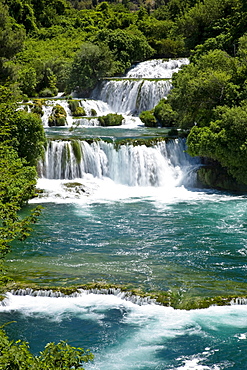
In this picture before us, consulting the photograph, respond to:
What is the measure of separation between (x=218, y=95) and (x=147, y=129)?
8.39m

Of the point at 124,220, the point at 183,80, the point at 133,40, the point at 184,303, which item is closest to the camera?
the point at 184,303

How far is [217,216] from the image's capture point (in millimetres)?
20797

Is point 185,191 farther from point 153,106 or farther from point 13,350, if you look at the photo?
point 13,350

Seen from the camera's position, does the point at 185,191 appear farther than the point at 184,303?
Yes

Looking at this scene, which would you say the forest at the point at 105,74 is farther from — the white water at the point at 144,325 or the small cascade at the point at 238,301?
the small cascade at the point at 238,301

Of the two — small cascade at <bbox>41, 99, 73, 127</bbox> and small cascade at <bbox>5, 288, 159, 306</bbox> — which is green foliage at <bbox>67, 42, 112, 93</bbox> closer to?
small cascade at <bbox>41, 99, 73, 127</bbox>

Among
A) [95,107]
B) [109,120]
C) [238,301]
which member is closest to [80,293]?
[238,301]

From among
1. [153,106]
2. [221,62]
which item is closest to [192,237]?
[221,62]

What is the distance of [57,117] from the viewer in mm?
36469

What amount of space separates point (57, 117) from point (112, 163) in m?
10.5

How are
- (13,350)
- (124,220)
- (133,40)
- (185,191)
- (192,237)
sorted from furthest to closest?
(133,40)
(185,191)
(124,220)
(192,237)
(13,350)

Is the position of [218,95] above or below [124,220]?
above

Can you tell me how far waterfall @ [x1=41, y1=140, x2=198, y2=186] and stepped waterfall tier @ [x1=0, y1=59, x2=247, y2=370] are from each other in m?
0.06

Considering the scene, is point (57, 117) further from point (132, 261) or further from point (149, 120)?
point (132, 261)
